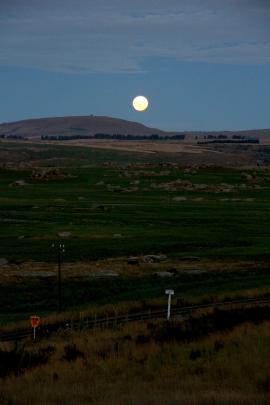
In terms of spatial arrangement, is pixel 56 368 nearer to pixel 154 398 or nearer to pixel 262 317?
pixel 154 398

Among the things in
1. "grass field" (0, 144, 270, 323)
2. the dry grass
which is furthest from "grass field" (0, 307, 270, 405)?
"grass field" (0, 144, 270, 323)

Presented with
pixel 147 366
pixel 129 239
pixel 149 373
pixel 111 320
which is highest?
pixel 149 373

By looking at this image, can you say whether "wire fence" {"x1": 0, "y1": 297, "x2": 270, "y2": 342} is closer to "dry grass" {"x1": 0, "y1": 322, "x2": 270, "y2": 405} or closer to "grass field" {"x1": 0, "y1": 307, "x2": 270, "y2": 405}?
"grass field" {"x1": 0, "y1": 307, "x2": 270, "y2": 405}

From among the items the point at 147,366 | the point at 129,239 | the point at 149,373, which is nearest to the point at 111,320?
the point at 147,366

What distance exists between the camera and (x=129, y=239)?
87750mm

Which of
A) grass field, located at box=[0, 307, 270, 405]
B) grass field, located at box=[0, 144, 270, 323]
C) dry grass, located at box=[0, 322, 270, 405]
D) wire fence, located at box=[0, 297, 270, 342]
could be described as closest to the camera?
dry grass, located at box=[0, 322, 270, 405]

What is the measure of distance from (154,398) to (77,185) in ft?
489

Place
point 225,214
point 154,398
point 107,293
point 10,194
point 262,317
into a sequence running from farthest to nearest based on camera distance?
1. point 10,194
2. point 225,214
3. point 107,293
4. point 262,317
5. point 154,398

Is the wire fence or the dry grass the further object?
the wire fence

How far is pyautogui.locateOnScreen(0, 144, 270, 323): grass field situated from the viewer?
5900 cm

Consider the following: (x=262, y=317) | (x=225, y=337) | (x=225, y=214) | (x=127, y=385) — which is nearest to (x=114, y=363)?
(x=127, y=385)

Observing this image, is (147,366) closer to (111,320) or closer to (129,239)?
(111,320)

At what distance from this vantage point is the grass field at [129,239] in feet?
194

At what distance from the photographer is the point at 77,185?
170 meters
